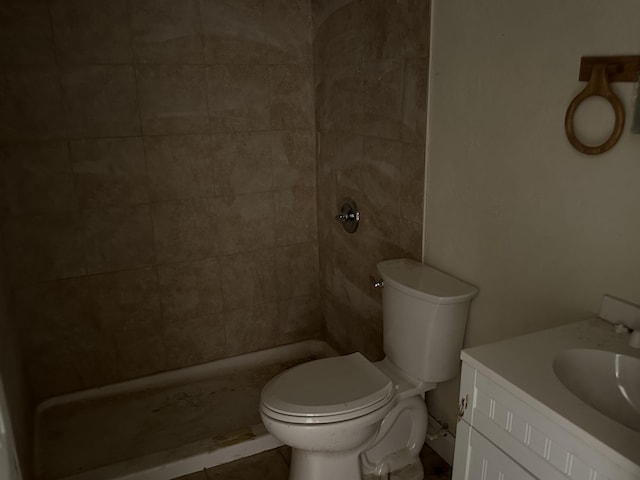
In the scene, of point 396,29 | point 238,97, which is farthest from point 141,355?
point 396,29

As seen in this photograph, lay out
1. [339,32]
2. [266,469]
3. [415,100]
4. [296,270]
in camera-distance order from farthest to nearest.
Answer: [296,270] < [339,32] < [266,469] < [415,100]

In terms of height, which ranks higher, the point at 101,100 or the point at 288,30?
→ the point at 288,30

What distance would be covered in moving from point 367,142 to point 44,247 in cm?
153

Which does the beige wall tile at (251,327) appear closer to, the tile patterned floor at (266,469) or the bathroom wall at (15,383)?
the tile patterned floor at (266,469)

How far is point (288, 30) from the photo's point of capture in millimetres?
2697

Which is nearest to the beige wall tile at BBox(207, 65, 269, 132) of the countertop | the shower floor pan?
the shower floor pan

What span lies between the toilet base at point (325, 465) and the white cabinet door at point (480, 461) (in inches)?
23.1

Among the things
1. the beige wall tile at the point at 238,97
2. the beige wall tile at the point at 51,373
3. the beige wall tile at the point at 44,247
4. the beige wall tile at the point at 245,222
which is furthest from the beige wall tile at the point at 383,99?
the beige wall tile at the point at 51,373

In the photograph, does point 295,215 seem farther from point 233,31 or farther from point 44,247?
point 44,247

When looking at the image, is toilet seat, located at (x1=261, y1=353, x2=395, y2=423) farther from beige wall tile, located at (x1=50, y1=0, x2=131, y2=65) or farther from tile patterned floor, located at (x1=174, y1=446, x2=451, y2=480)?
beige wall tile, located at (x1=50, y1=0, x2=131, y2=65)

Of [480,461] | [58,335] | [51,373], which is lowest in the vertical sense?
[51,373]

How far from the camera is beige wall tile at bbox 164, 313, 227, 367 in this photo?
2852 mm

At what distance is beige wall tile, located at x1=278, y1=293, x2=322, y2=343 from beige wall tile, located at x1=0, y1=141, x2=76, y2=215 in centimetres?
125

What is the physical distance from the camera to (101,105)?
95.7 inches
